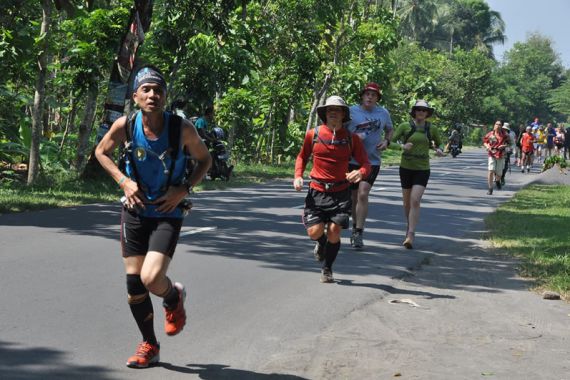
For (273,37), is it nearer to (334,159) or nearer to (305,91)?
(305,91)

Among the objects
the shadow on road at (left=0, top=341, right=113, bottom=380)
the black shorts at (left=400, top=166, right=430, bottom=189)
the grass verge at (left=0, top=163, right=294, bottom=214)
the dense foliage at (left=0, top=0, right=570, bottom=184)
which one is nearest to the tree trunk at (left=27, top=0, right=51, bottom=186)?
the dense foliage at (left=0, top=0, right=570, bottom=184)

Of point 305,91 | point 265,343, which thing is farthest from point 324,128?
point 305,91

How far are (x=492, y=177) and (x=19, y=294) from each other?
54.7 ft

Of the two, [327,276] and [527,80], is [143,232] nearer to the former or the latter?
[327,276]

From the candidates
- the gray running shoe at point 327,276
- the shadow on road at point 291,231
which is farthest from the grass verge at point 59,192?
the gray running shoe at point 327,276

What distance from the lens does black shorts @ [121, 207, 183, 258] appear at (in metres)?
5.29

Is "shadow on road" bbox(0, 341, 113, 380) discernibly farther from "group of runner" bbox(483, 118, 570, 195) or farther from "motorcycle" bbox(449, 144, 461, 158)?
"motorcycle" bbox(449, 144, 461, 158)

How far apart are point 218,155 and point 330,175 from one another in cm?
1223

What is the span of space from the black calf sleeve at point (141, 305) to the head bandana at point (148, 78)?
1.14 m

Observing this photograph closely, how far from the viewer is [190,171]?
5488 millimetres

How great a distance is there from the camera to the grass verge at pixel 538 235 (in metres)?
9.61

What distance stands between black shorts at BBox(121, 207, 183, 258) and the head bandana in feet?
2.53

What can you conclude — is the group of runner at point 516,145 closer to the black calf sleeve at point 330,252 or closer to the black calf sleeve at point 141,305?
the black calf sleeve at point 330,252

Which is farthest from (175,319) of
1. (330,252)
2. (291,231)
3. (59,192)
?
(59,192)
